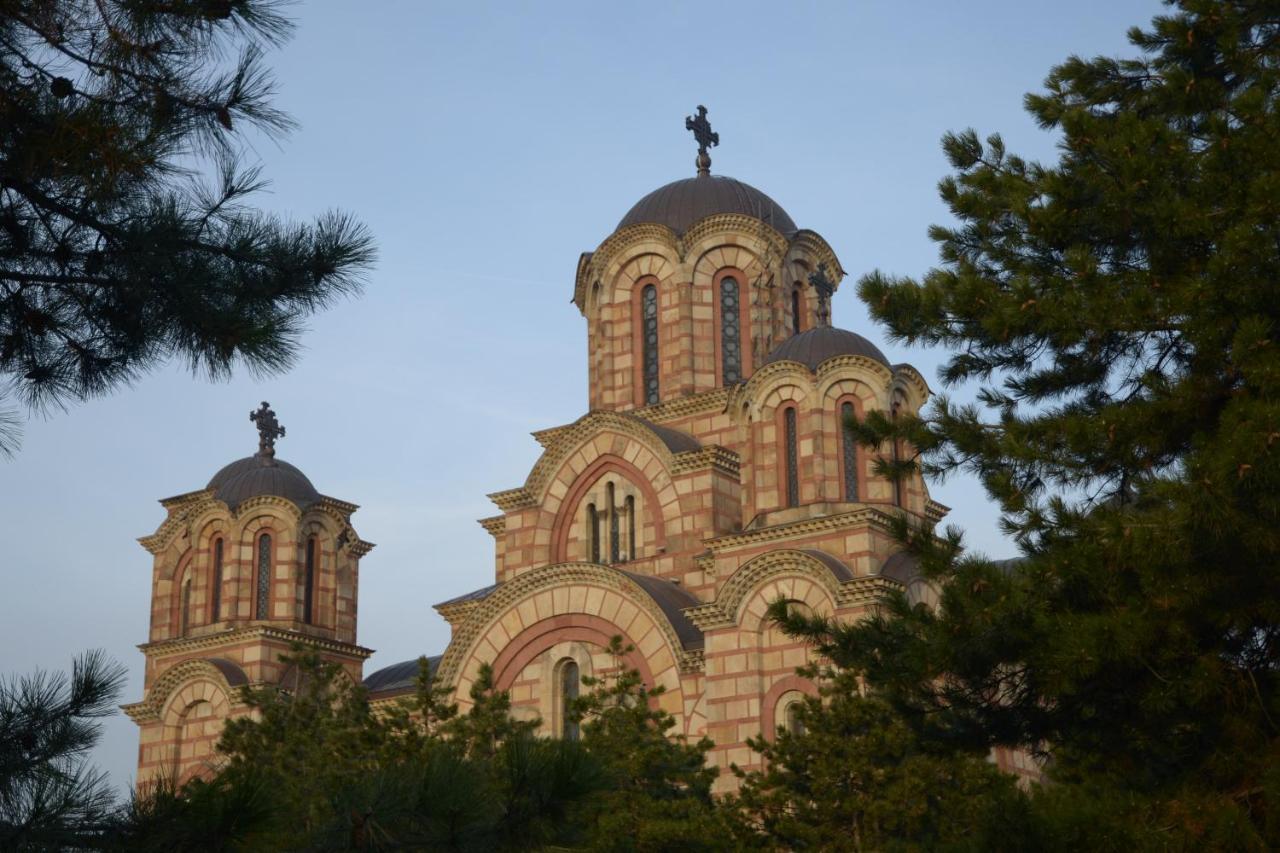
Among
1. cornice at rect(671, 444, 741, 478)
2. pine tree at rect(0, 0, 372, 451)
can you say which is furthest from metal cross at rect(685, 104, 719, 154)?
pine tree at rect(0, 0, 372, 451)

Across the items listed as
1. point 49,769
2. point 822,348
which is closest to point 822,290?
point 822,348

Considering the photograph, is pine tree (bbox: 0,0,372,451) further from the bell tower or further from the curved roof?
the bell tower

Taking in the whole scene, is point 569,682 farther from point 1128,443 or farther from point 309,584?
point 1128,443

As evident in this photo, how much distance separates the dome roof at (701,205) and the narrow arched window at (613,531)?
15.4ft

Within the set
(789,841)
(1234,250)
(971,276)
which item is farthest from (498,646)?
(1234,250)

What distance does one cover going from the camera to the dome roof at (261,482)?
31250 mm

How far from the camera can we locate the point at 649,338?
93.1 feet

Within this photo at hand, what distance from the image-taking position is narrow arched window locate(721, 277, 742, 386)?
27.7 m

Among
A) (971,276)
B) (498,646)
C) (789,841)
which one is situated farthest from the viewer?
(498,646)

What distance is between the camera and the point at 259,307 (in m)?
7.77

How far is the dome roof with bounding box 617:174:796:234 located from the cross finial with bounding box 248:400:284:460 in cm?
816

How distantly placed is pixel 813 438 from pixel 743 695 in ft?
12.4

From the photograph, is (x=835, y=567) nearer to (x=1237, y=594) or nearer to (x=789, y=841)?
(x=789, y=841)

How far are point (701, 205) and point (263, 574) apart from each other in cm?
1034
